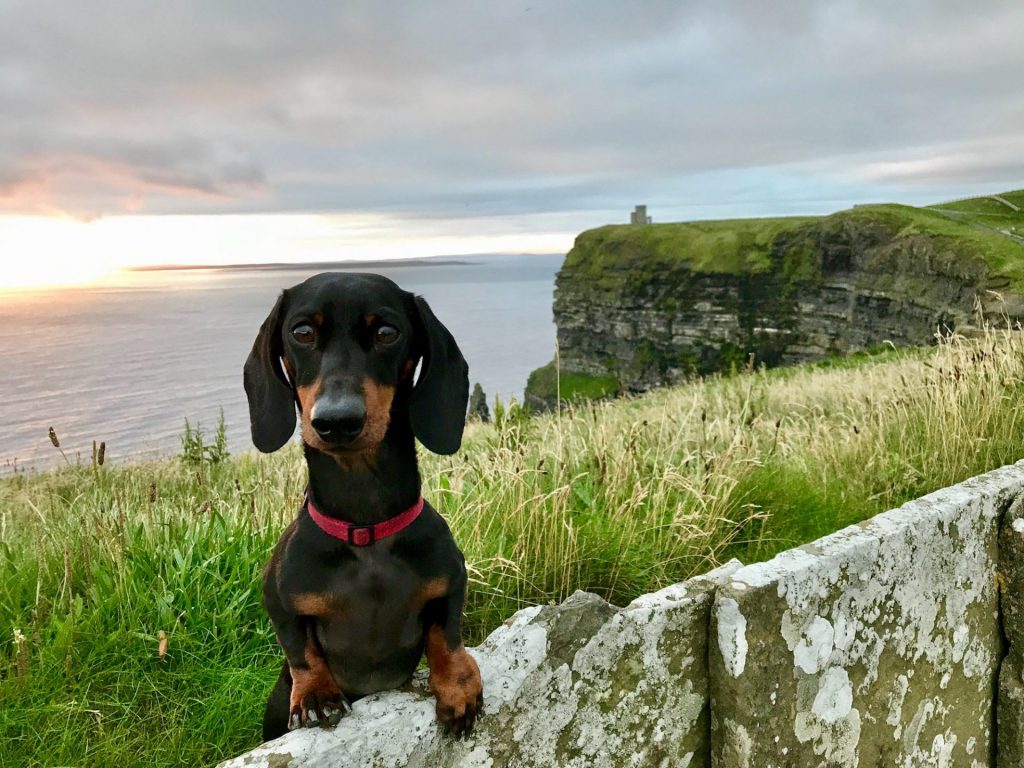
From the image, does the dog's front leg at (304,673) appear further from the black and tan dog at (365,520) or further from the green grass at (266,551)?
the green grass at (266,551)

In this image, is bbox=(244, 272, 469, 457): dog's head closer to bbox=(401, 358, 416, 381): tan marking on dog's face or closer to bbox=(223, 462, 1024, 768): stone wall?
bbox=(401, 358, 416, 381): tan marking on dog's face

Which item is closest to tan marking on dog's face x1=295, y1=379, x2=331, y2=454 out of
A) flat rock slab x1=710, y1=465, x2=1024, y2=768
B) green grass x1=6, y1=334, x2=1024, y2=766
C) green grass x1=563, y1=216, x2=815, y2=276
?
green grass x1=6, y1=334, x2=1024, y2=766

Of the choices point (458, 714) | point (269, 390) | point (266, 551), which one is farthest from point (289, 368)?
point (266, 551)

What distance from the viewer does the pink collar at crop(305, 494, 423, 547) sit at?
1.68 meters

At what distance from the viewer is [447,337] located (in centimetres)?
180

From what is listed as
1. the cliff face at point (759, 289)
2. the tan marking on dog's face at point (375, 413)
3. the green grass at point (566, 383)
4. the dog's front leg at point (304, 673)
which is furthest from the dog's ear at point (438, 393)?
the green grass at point (566, 383)

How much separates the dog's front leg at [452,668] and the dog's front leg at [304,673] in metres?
0.24

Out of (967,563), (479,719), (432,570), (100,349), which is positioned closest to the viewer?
(432,570)

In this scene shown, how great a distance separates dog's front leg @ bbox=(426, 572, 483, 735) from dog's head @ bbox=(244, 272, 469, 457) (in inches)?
16.6

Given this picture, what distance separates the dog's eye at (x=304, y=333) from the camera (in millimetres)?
1639

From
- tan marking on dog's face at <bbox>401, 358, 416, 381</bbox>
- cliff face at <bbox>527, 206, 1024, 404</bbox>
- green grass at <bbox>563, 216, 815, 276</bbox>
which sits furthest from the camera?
green grass at <bbox>563, 216, 815, 276</bbox>

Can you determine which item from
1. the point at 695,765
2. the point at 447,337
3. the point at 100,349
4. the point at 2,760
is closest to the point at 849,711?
the point at 695,765

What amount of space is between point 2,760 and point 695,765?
2214mm

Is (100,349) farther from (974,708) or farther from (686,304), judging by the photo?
(974,708)
